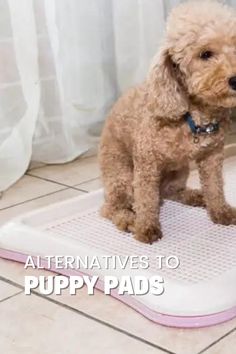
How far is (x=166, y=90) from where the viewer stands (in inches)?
54.9

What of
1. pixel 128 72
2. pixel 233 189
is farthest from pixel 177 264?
pixel 128 72

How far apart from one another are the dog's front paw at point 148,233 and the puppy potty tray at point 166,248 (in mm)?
14

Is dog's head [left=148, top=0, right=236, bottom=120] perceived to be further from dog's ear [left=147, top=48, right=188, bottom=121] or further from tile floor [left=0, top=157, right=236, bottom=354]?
tile floor [left=0, top=157, right=236, bottom=354]

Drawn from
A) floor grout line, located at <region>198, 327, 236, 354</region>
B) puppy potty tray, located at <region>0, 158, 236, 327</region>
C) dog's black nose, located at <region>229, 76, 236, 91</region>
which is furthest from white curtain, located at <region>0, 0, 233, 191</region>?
floor grout line, located at <region>198, 327, 236, 354</region>

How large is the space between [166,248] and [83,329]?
0.97 feet

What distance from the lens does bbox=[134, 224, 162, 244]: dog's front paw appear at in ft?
4.92

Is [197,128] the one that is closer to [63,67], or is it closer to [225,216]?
[225,216]

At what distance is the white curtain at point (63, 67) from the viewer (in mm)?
1959

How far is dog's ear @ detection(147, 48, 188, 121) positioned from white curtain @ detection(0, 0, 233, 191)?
24.8 inches

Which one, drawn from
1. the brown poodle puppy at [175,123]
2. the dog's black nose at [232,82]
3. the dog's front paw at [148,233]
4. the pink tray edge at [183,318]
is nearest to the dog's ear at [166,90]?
the brown poodle puppy at [175,123]

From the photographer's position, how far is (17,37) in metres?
1.94

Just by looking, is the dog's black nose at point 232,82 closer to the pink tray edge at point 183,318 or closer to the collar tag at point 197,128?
the collar tag at point 197,128

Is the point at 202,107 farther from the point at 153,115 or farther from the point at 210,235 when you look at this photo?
the point at 210,235

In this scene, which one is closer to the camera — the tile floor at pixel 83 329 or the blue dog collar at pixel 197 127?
the tile floor at pixel 83 329
